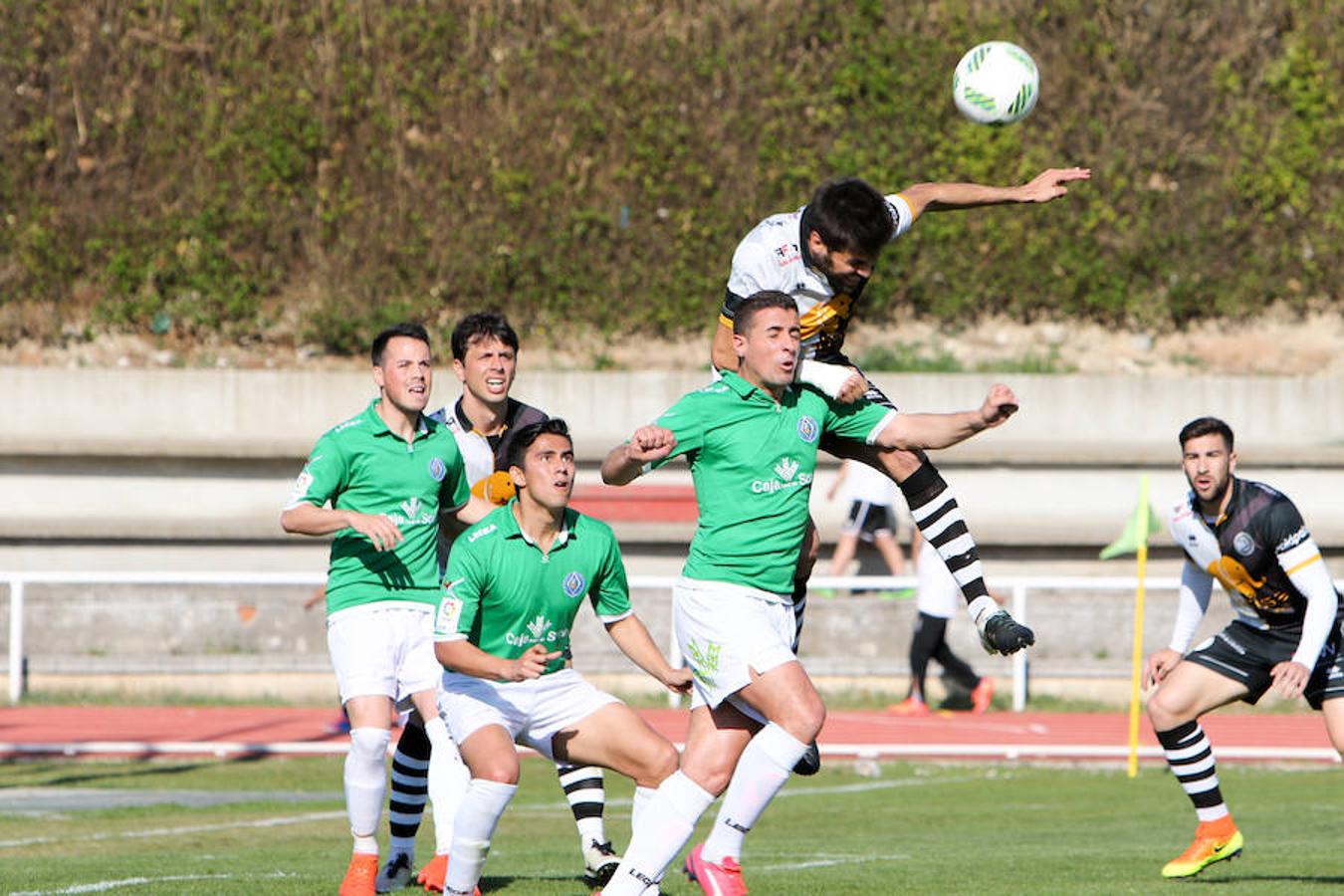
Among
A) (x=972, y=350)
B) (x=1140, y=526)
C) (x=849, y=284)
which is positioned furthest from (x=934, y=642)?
(x=849, y=284)

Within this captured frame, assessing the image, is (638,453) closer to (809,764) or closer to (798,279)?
(798,279)

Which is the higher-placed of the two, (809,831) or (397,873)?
(397,873)

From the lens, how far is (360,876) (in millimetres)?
8102

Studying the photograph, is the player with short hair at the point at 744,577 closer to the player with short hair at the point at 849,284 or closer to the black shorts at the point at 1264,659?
the player with short hair at the point at 849,284

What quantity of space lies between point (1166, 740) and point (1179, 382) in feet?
37.0

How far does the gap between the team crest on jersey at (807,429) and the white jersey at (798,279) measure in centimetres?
45

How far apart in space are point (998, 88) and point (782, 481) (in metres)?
2.21

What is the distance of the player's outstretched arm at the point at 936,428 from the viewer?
7.40 m

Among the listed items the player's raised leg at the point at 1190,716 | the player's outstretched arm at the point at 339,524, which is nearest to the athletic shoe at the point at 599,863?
the player's outstretched arm at the point at 339,524

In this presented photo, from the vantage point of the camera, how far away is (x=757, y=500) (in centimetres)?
752

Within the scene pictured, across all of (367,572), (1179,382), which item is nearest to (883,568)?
(1179,382)

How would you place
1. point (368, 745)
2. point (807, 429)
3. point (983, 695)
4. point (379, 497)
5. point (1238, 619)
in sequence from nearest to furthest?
point (807, 429) < point (368, 745) < point (379, 497) < point (1238, 619) < point (983, 695)

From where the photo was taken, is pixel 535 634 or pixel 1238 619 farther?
pixel 1238 619

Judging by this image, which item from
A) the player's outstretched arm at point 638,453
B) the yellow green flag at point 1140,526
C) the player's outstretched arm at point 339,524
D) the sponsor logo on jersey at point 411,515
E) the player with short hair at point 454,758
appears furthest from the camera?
the yellow green flag at point 1140,526
